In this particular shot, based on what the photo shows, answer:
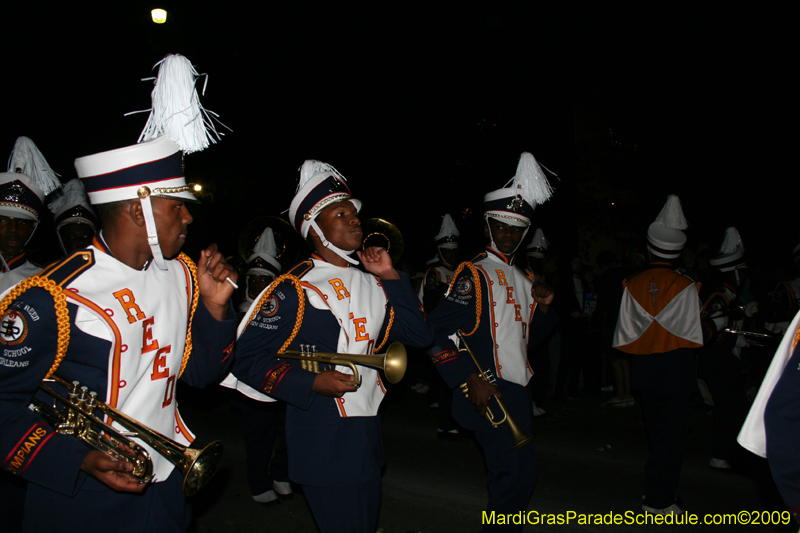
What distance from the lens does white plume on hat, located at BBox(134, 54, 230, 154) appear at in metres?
2.25

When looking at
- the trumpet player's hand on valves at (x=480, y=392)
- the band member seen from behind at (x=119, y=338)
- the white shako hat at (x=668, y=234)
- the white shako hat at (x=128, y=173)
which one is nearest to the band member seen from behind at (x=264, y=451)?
the trumpet player's hand on valves at (x=480, y=392)

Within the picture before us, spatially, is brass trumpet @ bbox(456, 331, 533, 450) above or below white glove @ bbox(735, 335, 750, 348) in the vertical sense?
above

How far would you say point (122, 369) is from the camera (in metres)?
2.04

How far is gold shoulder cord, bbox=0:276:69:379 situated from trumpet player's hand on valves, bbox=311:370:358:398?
1188mm

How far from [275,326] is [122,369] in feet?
3.39

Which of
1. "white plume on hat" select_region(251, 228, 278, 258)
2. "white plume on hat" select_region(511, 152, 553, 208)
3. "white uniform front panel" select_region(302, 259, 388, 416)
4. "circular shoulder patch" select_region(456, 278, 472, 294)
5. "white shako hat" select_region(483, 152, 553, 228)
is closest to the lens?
"white uniform front panel" select_region(302, 259, 388, 416)

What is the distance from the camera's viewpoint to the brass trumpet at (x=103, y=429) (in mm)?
1954

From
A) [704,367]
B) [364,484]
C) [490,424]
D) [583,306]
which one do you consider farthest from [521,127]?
[364,484]

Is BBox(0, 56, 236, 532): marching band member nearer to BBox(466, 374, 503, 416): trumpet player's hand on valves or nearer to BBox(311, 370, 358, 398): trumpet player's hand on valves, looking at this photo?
BBox(311, 370, 358, 398): trumpet player's hand on valves

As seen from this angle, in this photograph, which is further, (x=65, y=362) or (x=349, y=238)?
(x=349, y=238)

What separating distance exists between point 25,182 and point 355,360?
115 inches

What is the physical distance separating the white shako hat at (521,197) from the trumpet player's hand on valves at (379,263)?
146 cm

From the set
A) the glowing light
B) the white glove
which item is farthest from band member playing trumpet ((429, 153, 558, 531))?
the glowing light

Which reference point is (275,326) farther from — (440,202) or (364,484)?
(440,202)
